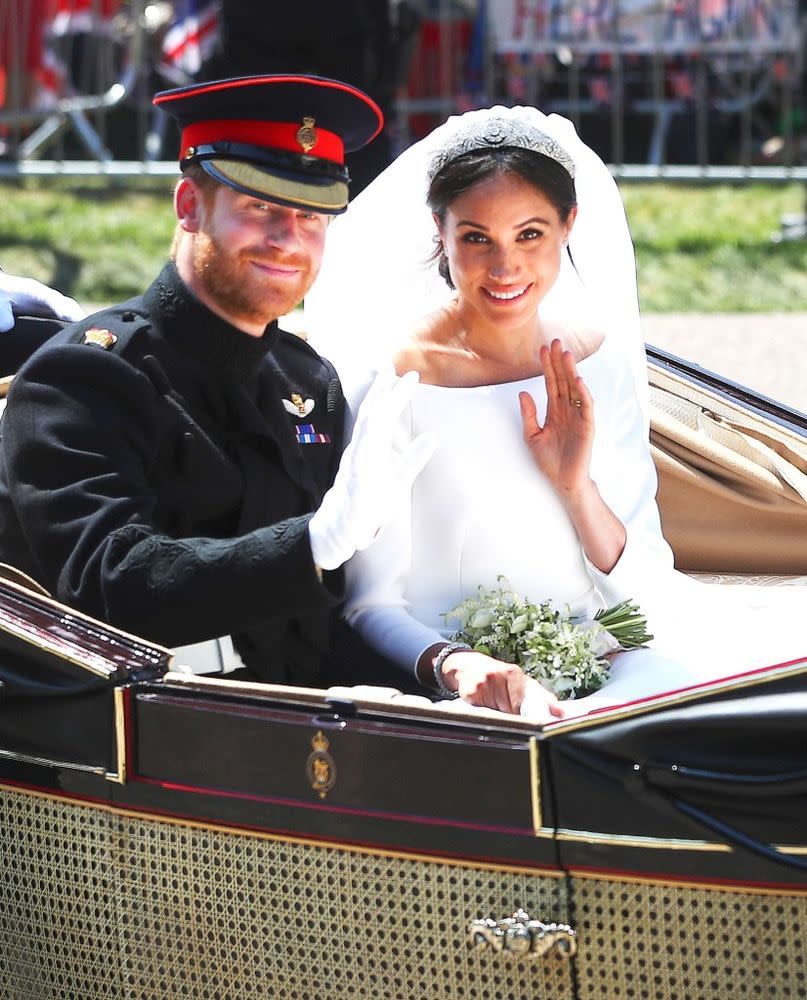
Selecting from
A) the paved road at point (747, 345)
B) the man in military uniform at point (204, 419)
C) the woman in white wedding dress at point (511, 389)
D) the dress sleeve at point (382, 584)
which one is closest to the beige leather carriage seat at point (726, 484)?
the woman in white wedding dress at point (511, 389)

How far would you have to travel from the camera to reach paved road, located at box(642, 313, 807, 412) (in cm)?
627

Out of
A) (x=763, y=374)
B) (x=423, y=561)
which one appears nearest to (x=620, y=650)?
(x=423, y=561)

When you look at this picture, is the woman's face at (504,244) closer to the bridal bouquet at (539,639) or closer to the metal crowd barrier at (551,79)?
the bridal bouquet at (539,639)

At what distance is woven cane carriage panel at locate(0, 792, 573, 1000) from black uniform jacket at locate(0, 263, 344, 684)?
29 cm

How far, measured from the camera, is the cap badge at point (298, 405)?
2656 millimetres

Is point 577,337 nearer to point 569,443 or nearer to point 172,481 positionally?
point 569,443

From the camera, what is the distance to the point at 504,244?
2670 mm

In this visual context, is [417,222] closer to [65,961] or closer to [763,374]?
[65,961]

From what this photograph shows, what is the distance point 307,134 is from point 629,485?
840 mm

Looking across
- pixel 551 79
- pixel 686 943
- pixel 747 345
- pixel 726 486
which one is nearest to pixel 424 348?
pixel 726 486

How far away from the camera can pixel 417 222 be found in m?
2.83

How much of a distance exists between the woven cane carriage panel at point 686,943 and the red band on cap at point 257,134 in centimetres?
113

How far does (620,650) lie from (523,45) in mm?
6679

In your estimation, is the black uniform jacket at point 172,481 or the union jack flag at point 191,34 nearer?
the black uniform jacket at point 172,481
